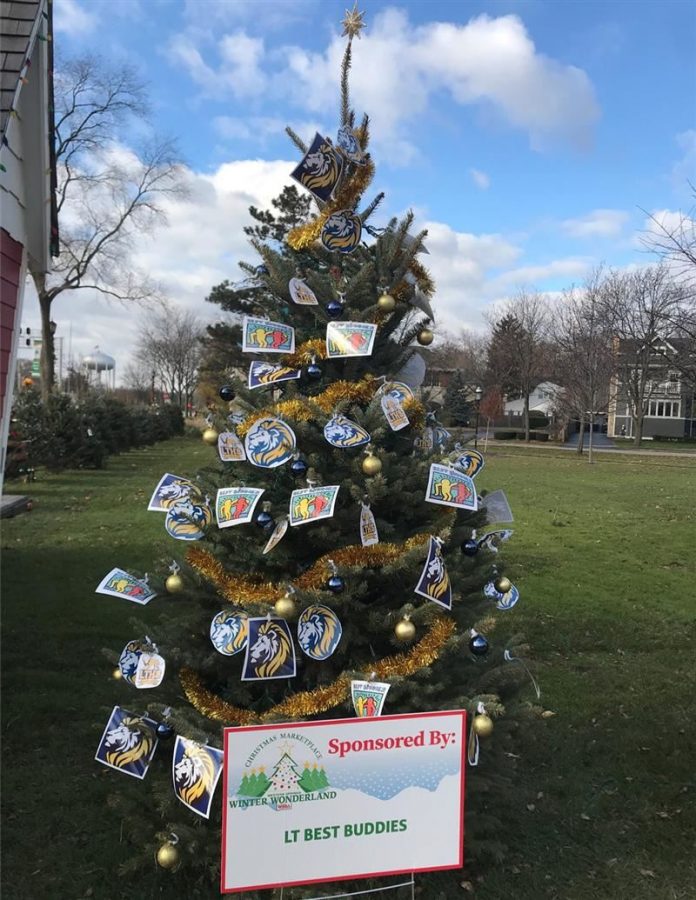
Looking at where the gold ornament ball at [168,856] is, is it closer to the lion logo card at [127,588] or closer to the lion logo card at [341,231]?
the lion logo card at [127,588]

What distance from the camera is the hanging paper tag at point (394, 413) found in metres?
3.05

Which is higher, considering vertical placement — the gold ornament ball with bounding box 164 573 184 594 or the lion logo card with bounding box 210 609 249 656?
the gold ornament ball with bounding box 164 573 184 594

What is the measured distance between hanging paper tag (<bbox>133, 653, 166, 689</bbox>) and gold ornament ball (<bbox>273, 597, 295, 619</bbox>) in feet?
2.02

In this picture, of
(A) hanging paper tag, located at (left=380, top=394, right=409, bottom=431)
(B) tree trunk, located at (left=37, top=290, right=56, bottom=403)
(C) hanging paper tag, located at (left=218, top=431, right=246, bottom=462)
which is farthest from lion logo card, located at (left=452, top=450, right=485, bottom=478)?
(B) tree trunk, located at (left=37, top=290, right=56, bottom=403)

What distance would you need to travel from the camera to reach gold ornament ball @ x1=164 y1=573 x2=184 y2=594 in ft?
10.3

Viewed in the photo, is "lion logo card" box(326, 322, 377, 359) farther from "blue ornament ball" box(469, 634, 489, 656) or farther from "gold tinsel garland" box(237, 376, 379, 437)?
"blue ornament ball" box(469, 634, 489, 656)

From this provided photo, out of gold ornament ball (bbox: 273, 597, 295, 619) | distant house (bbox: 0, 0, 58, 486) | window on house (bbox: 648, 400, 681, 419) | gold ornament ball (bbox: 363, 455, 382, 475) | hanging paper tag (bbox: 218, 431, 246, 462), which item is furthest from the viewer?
window on house (bbox: 648, 400, 681, 419)

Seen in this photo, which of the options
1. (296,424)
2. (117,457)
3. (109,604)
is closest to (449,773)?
(296,424)

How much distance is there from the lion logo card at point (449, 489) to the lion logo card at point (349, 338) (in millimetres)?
616

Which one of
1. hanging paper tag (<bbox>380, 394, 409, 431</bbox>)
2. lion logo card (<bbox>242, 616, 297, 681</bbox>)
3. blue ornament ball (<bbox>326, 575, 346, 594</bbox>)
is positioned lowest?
lion logo card (<bbox>242, 616, 297, 681</bbox>)

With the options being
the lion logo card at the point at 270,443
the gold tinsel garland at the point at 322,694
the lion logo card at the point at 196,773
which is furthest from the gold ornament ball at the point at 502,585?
the lion logo card at the point at 196,773

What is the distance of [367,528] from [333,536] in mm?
203

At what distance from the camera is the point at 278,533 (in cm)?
298

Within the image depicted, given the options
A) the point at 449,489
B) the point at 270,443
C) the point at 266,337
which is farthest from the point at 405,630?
the point at 266,337
